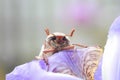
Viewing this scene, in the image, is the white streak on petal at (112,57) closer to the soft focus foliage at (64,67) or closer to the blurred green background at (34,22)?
the soft focus foliage at (64,67)

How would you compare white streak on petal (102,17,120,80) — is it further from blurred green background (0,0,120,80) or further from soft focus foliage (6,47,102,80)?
blurred green background (0,0,120,80)

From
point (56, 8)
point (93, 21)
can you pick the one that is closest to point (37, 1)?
point (56, 8)

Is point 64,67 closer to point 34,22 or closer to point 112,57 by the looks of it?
point 112,57

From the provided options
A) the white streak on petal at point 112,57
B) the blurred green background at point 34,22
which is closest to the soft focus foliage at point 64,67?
the white streak on petal at point 112,57

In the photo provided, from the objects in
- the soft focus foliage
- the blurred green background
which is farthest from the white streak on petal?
the blurred green background

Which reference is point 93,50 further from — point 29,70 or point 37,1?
point 37,1

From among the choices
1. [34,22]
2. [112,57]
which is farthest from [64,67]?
[34,22]
